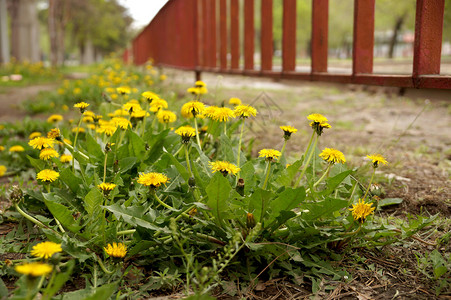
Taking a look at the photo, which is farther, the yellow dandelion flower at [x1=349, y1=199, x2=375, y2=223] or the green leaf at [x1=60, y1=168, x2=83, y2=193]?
the green leaf at [x1=60, y1=168, x2=83, y2=193]

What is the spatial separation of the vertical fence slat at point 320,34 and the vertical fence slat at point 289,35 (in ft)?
1.46

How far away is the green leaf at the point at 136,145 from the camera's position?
6.37 feet

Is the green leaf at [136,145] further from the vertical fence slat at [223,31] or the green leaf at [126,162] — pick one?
the vertical fence slat at [223,31]

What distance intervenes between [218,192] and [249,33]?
3.40 m

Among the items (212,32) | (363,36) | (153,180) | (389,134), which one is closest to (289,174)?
(153,180)

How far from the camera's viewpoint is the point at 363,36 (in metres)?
2.58

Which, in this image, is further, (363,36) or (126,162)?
(363,36)

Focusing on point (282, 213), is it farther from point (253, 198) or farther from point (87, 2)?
point (87, 2)

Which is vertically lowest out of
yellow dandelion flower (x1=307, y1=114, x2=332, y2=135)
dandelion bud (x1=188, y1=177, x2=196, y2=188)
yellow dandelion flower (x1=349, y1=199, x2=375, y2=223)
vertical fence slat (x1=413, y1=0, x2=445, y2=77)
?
yellow dandelion flower (x1=349, y1=199, x2=375, y2=223)

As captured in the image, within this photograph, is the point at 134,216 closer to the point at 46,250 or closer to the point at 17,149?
the point at 46,250

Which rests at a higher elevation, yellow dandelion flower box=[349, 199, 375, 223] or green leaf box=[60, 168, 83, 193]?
green leaf box=[60, 168, 83, 193]

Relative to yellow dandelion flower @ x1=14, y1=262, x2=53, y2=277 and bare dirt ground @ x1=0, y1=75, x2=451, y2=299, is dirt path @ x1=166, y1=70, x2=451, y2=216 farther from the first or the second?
yellow dandelion flower @ x1=14, y1=262, x2=53, y2=277

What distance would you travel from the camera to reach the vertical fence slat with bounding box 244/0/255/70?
4.26 metres

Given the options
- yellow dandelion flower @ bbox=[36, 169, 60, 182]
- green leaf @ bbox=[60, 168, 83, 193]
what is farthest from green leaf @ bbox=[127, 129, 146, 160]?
yellow dandelion flower @ bbox=[36, 169, 60, 182]
